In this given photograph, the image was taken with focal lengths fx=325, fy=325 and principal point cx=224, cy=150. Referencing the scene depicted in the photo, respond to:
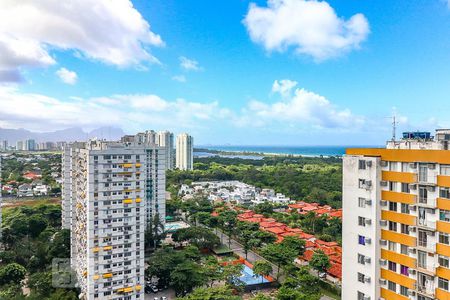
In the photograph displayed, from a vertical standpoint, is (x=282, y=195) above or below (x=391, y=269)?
below

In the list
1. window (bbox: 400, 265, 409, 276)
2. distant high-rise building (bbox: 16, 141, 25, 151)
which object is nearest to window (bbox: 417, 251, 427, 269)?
window (bbox: 400, 265, 409, 276)

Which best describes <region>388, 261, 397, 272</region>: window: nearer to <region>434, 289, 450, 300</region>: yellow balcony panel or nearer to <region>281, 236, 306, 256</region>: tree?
<region>434, 289, 450, 300</region>: yellow balcony panel

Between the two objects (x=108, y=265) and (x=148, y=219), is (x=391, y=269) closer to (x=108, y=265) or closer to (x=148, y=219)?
(x=108, y=265)

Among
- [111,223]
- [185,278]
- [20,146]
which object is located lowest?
[185,278]

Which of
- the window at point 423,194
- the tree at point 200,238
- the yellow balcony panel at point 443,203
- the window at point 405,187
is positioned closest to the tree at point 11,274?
the tree at point 200,238

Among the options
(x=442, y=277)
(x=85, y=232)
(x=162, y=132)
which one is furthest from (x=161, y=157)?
(x=162, y=132)

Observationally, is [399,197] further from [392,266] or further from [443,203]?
[392,266]

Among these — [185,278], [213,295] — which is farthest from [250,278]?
[213,295]
